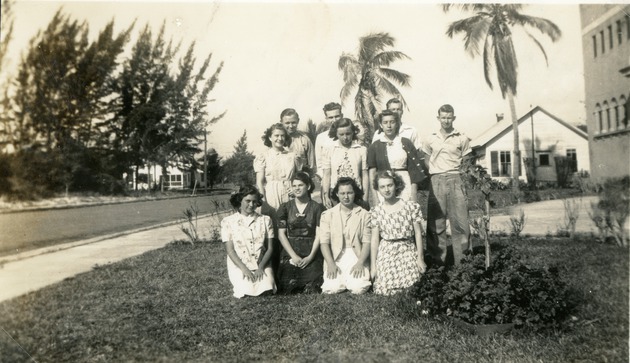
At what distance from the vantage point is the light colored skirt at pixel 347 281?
437cm

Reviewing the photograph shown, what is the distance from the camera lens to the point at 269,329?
11.4ft

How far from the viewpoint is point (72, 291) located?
185 inches

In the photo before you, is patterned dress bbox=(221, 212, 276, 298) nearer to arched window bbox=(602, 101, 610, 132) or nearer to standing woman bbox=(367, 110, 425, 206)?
standing woman bbox=(367, 110, 425, 206)

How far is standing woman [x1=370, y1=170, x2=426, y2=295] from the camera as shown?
14.0 ft

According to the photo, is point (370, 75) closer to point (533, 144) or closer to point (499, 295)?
point (499, 295)

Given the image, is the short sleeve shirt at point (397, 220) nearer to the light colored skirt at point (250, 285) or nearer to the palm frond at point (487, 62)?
the light colored skirt at point (250, 285)

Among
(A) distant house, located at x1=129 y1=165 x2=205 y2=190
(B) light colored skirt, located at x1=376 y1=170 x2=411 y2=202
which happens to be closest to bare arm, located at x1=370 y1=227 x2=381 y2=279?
(B) light colored skirt, located at x1=376 y1=170 x2=411 y2=202

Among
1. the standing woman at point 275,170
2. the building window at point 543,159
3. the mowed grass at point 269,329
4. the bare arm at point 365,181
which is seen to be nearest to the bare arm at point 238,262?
the mowed grass at point 269,329

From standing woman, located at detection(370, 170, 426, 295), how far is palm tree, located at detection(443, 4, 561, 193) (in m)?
1.82

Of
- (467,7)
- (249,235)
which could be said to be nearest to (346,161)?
(249,235)

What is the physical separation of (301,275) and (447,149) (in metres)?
1.99

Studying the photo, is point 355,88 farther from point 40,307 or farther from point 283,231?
point 40,307

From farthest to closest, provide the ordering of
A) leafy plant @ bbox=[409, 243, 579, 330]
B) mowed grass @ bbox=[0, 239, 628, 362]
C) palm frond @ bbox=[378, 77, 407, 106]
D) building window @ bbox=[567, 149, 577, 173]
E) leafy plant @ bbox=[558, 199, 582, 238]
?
building window @ bbox=[567, 149, 577, 173]
leafy plant @ bbox=[558, 199, 582, 238]
palm frond @ bbox=[378, 77, 407, 106]
leafy plant @ bbox=[409, 243, 579, 330]
mowed grass @ bbox=[0, 239, 628, 362]

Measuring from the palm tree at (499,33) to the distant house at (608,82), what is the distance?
1.23ft
